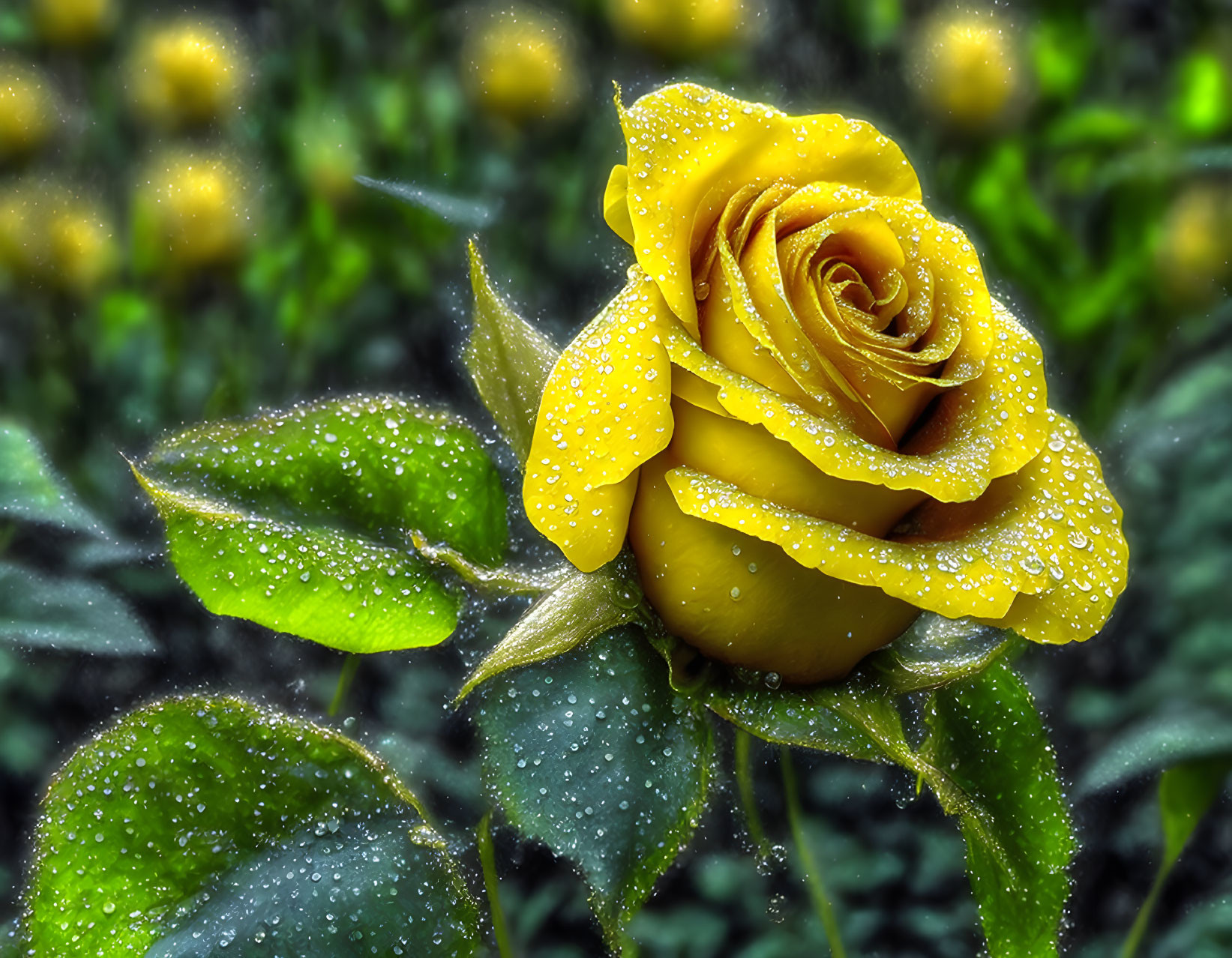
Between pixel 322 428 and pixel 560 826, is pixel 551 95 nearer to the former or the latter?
pixel 322 428

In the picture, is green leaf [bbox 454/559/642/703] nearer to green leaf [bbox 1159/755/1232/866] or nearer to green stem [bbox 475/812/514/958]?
green stem [bbox 475/812/514/958]

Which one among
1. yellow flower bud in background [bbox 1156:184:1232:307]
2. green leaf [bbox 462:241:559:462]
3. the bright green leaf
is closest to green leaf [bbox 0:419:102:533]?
green leaf [bbox 462:241:559:462]

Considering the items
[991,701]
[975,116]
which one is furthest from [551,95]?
[991,701]

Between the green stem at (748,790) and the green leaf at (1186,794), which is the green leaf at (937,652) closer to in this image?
the green stem at (748,790)

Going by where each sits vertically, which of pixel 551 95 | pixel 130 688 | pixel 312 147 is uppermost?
pixel 551 95

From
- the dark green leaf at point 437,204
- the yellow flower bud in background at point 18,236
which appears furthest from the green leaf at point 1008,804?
the yellow flower bud in background at point 18,236

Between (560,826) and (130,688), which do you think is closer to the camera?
(560,826)
